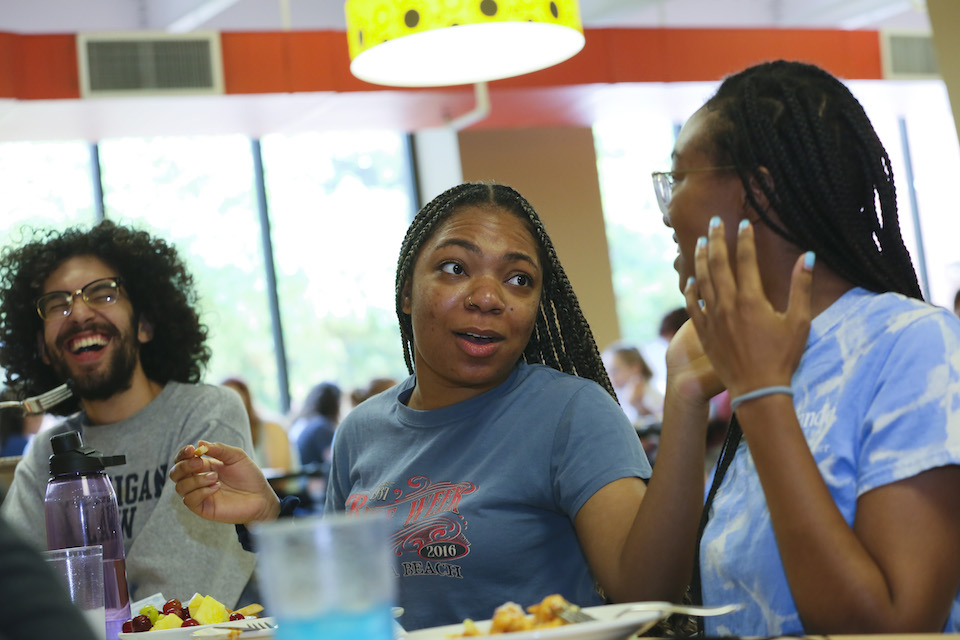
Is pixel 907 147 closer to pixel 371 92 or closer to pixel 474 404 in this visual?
pixel 371 92

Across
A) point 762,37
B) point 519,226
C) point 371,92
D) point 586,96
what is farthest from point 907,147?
point 519,226

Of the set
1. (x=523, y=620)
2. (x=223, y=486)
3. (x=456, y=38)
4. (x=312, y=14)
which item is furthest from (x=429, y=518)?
(x=312, y=14)

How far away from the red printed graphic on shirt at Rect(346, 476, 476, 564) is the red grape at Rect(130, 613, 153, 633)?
0.38m

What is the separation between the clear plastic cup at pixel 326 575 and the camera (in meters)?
0.70

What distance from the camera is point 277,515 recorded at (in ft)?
5.53

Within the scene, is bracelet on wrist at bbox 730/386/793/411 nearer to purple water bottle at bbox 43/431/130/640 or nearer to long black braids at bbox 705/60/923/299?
long black braids at bbox 705/60/923/299

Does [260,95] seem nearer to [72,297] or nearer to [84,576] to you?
[72,297]

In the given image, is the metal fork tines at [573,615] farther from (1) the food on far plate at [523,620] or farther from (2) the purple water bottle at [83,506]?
(2) the purple water bottle at [83,506]

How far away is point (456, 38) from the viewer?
2.87m

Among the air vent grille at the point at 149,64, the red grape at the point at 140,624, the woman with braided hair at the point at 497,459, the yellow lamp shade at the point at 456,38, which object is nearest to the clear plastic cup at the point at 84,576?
the red grape at the point at 140,624

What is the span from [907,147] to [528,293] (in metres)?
9.22

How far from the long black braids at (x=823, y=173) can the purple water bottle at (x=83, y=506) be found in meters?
0.99

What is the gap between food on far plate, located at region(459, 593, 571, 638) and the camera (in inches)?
39.2

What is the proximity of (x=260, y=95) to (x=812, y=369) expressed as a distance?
16.7ft
